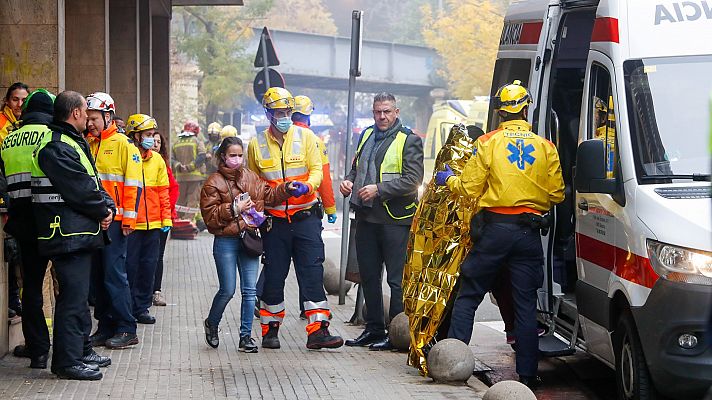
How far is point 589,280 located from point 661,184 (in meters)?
1.10

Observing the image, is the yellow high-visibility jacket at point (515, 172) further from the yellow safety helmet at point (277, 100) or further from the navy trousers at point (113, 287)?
the navy trousers at point (113, 287)

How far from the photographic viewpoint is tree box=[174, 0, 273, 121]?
4212cm

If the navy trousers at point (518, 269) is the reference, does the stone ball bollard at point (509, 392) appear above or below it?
below

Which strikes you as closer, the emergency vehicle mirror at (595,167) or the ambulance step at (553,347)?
the emergency vehicle mirror at (595,167)

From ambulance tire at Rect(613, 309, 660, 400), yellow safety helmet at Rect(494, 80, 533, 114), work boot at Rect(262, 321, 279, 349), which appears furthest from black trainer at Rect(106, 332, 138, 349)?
ambulance tire at Rect(613, 309, 660, 400)

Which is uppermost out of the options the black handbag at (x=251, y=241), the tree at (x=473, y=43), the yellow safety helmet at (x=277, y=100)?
the tree at (x=473, y=43)

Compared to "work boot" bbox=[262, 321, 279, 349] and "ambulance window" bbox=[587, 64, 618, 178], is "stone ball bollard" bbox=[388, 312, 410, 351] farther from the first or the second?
"ambulance window" bbox=[587, 64, 618, 178]

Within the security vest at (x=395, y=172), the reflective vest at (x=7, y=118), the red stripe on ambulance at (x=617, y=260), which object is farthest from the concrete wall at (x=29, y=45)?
the red stripe on ambulance at (x=617, y=260)

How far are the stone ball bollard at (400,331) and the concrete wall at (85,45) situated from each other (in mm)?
6274

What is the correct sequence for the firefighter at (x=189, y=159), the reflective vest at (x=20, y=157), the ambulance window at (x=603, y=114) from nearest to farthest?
1. the ambulance window at (x=603, y=114)
2. the reflective vest at (x=20, y=157)
3. the firefighter at (x=189, y=159)

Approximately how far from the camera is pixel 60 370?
824 cm

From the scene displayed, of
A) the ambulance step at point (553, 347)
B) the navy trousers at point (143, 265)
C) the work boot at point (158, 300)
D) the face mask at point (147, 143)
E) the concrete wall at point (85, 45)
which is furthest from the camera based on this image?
the concrete wall at point (85, 45)

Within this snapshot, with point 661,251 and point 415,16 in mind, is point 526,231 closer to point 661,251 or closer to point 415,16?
point 661,251

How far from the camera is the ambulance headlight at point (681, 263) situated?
6.70 m
